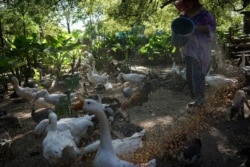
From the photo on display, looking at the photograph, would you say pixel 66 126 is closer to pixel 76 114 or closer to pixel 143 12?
pixel 76 114

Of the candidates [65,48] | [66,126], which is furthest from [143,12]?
[66,126]

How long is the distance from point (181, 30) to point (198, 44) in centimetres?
45

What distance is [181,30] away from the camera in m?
5.89

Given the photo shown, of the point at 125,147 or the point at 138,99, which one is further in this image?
the point at 138,99

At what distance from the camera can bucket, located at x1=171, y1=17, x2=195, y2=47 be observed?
5.70 meters

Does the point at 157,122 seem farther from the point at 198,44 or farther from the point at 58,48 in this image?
the point at 58,48

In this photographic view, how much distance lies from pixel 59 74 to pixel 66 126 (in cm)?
719

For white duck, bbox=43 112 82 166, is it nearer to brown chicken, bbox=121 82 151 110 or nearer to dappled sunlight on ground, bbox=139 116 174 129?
dappled sunlight on ground, bbox=139 116 174 129

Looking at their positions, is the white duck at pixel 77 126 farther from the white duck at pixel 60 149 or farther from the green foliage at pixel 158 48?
the green foliage at pixel 158 48

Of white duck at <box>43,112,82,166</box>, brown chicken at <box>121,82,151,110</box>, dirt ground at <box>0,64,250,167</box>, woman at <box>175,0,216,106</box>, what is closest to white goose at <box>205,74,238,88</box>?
dirt ground at <box>0,64,250,167</box>

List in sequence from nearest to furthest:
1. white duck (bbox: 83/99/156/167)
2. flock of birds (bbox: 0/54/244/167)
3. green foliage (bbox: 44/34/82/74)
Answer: white duck (bbox: 83/99/156/167) → flock of birds (bbox: 0/54/244/167) → green foliage (bbox: 44/34/82/74)

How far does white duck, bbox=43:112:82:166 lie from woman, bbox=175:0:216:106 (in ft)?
9.13

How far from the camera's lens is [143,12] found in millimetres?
11484

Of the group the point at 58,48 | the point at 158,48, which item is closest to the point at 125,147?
the point at 58,48
